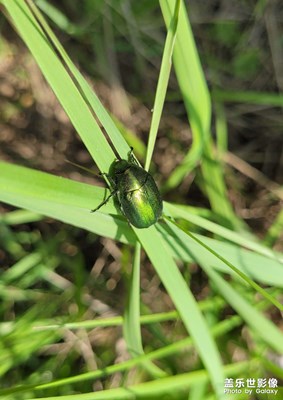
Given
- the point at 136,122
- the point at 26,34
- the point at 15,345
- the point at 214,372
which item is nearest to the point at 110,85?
the point at 136,122

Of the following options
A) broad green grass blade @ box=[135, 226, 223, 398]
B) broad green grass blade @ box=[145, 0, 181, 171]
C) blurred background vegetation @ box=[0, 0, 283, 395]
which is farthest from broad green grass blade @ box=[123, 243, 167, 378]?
blurred background vegetation @ box=[0, 0, 283, 395]

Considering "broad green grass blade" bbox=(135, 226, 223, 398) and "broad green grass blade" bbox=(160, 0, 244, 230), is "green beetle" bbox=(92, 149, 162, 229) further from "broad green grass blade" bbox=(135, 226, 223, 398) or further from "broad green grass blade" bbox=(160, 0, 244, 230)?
"broad green grass blade" bbox=(160, 0, 244, 230)

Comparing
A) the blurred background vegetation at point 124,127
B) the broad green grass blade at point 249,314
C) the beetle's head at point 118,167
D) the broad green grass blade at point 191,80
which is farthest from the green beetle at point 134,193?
the blurred background vegetation at point 124,127

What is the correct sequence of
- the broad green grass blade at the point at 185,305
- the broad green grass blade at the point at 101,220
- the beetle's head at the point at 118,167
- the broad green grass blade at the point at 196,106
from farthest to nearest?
1. the broad green grass blade at the point at 196,106
2. the beetle's head at the point at 118,167
3. the broad green grass blade at the point at 185,305
4. the broad green grass blade at the point at 101,220

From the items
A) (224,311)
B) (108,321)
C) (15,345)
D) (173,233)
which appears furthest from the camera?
(224,311)

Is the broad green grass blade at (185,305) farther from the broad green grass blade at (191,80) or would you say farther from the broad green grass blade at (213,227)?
the broad green grass blade at (191,80)

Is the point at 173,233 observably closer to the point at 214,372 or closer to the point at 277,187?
the point at 214,372

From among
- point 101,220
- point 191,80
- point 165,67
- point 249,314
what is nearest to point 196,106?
point 191,80

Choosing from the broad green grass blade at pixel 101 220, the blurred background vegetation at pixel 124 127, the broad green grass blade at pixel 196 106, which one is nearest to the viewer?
the broad green grass blade at pixel 101 220
